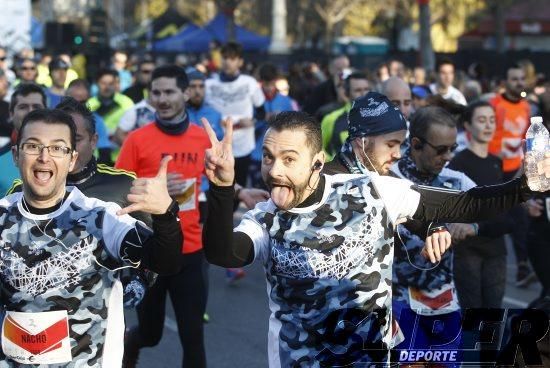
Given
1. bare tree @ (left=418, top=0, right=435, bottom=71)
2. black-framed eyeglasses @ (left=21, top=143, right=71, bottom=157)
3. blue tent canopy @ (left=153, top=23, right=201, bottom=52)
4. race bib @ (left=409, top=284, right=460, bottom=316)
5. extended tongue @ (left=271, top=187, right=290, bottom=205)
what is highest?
black-framed eyeglasses @ (left=21, top=143, right=71, bottom=157)

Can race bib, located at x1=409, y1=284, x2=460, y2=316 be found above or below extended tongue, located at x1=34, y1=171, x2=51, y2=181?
below

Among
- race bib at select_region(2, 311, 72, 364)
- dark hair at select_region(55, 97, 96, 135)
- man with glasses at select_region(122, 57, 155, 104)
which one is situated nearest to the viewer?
race bib at select_region(2, 311, 72, 364)

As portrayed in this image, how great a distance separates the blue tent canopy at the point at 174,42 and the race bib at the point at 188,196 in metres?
36.0

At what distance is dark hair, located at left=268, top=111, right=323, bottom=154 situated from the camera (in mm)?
4621

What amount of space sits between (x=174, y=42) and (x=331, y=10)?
21337 millimetres

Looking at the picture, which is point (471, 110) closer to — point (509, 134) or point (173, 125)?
point (173, 125)

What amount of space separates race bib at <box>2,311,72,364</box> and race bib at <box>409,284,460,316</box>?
2.32 meters

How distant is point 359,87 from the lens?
34.2 feet

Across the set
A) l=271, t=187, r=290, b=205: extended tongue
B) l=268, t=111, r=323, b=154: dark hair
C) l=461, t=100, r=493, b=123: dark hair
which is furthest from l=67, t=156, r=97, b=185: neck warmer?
l=461, t=100, r=493, b=123: dark hair

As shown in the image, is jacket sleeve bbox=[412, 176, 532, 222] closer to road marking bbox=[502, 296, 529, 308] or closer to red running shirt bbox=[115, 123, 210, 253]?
red running shirt bbox=[115, 123, 210, 253]

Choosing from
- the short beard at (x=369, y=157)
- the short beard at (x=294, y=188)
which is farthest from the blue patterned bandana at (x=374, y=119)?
the short beard at (x=294, y=188)

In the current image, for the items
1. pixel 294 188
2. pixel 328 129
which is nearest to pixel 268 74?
pixel 328 129

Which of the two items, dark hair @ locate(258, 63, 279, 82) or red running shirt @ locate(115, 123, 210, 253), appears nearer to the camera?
red running shirt @ locate(115, 123, 210, 253)

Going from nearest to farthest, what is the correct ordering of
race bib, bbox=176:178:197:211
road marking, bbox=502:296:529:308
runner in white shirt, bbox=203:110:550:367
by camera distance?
runner in white shirt, bbox=203:110:550:367 < race bib, bbox=176:178:197:211 < road marking, bbox=502:296:529:308
